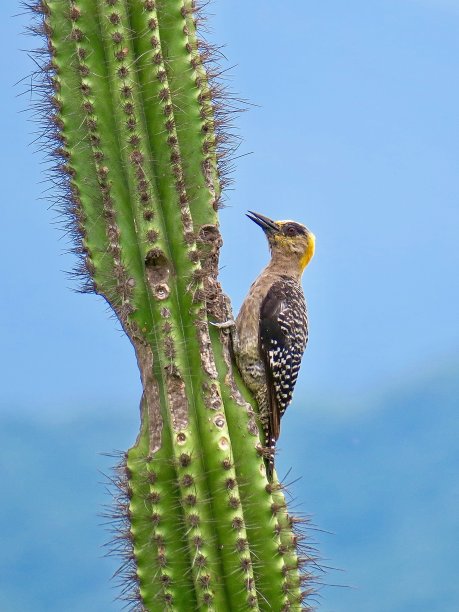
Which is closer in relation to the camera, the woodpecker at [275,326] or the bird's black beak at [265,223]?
the woodpecker at [275,326]

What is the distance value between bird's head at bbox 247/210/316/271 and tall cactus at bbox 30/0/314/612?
1377 mm

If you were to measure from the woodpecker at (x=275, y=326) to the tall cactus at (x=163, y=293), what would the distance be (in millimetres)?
336

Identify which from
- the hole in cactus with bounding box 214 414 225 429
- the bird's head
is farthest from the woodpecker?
the hole in cactus with bounding box 214 414 225 429

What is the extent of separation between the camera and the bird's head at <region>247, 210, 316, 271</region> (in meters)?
4.50

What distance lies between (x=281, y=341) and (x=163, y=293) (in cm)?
117

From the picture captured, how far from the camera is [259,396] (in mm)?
3717

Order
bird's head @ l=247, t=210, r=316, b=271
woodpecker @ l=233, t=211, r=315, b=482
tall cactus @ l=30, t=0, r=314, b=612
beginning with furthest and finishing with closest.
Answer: bird's head @ l=247, t=210, r=316, b=271
woodpecker @ l=233, t=211, r=315, b=482
tall cactus @ l=30, t=0, r=314, b=612

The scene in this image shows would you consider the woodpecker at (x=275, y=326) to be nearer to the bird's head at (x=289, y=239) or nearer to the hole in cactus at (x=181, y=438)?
the bird's head at (x=289, y=239)

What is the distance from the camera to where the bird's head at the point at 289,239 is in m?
4.50

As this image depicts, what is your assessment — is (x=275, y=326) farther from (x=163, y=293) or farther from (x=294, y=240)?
(x=163, y=293)

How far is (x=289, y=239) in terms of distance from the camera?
177 inches

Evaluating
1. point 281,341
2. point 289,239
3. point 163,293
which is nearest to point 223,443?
point 163,293

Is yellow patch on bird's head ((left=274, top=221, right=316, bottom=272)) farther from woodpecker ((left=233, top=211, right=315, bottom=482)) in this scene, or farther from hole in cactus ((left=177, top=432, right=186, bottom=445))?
hole in cactus ((left=177, top=432, right=186, bottom=445))

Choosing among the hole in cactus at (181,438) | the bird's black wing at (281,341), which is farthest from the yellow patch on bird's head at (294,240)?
the hole in cactus at (181,438)
